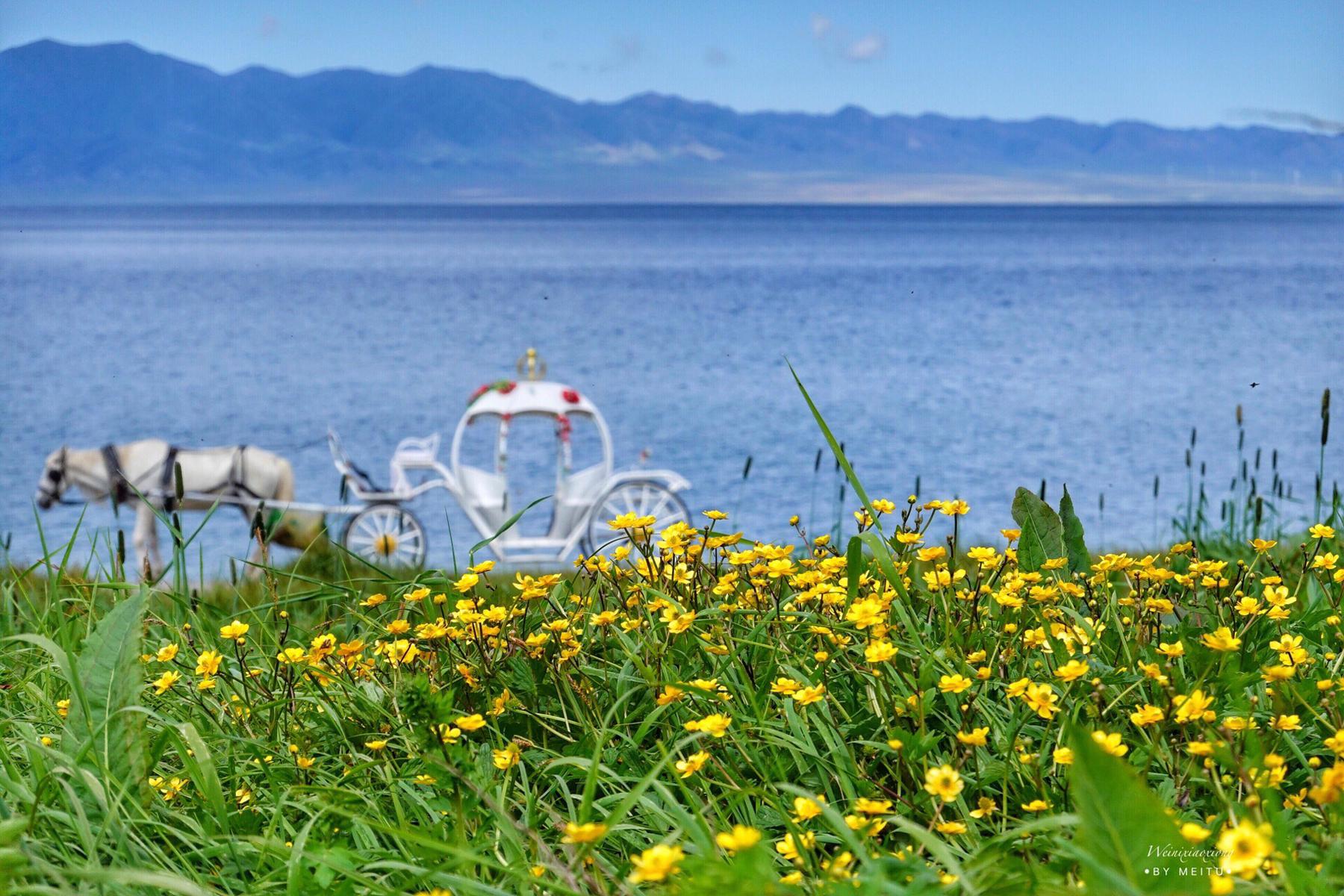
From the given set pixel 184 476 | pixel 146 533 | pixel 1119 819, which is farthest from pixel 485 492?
pixel 1119 819

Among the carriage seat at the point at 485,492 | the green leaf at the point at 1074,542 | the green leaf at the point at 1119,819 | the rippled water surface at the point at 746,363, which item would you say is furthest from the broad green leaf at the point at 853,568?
the carriage seat at the point at 485,492

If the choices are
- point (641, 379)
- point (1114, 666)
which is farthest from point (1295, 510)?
point (641, 379)

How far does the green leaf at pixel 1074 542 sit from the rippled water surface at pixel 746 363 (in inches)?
157

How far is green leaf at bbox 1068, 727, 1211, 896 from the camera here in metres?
1.33

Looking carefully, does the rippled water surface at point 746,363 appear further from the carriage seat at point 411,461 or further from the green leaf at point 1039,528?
the green leaf at point 1039,528

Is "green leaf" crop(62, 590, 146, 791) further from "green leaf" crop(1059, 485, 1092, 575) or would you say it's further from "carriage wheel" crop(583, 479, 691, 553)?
"carriage wheel" crop(583, 479, 691, 553)

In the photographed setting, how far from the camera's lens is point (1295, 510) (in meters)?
13.3

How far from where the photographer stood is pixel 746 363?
39406mm

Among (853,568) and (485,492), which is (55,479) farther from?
(853,568)

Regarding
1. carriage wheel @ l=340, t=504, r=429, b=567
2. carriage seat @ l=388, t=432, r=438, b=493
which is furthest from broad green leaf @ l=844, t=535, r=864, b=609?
carriage wheel @ l=340, t=504, r=429, b=567

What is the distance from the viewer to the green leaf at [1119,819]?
4.37 feet

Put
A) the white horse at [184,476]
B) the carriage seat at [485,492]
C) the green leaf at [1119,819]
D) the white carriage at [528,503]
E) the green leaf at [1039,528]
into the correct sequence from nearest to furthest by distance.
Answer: the green leaf at [1119,819]
the green leaf at [1039,528]
the white horse at [184,476]
the white carriage at [528,503]
the carriage seat at [485,492]

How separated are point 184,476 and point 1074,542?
31.1ft

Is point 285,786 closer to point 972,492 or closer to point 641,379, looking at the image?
point 972,492
